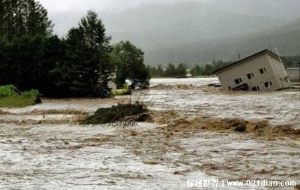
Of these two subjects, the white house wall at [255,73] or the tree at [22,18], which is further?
the tree at [22,18]

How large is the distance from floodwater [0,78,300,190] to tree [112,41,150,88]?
62.6m

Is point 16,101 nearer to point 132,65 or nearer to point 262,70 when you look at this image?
point 262,70

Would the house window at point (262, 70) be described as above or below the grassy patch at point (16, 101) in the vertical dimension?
above

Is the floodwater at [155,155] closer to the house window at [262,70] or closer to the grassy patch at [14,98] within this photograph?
the grassy patch at [14,98]

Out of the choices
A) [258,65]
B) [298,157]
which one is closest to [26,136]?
[298,157]

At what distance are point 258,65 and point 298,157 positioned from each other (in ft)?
175

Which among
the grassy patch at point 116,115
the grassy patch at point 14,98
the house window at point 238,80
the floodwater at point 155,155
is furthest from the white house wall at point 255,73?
the grassy patch at point 116,115

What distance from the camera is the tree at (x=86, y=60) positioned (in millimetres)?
53781

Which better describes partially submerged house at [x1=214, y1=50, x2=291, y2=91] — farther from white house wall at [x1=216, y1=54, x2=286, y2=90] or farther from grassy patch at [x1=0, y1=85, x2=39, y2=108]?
grassy patch at [x1=0, y1=85, x2=39, y2=108]

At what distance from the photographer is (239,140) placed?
17469 millimetres

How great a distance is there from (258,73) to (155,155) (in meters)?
53.1

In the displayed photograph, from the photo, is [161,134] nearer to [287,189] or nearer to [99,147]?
[99,147]

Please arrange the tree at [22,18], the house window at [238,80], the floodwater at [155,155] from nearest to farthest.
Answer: the floodwater at [155,155], the house window at [238,80], the tree at [22,18]

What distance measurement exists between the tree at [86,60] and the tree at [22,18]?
2273 cm
